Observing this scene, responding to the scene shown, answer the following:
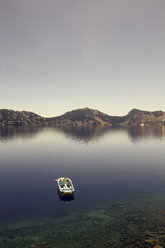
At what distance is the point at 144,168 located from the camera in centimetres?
9775

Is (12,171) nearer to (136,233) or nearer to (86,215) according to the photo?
(86,215)

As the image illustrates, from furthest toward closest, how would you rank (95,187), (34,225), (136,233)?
1. (95,187)
2. (34,225)
3. (136,233)

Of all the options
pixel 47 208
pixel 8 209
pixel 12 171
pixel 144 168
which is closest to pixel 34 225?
pixel 47 208

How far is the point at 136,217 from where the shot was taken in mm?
47375

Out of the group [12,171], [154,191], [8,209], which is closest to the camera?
[8,209]

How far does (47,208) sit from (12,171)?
153ft

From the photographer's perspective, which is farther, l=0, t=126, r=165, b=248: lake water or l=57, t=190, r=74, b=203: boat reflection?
l=57, t=190, r=74, b=203: boat reflection

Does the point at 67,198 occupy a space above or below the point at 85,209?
above

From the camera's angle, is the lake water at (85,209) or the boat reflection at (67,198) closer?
the lake water at (85,209)

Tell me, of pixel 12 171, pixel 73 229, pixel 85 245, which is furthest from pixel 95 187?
pixel 12 171

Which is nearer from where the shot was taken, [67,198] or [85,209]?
[85,209]

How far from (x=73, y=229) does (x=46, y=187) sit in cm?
2992

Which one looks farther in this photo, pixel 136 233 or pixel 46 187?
pixel 46 187

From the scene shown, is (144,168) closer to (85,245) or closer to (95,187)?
(95,187)
